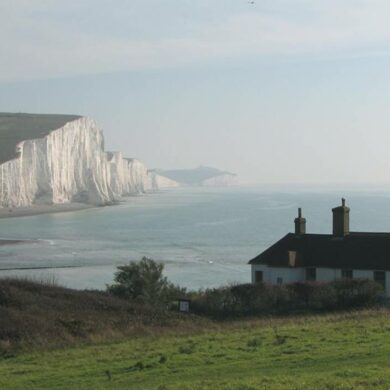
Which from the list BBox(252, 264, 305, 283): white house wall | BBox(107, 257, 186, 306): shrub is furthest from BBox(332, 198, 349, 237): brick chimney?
BBox(107, 257, 186, 306): shrub

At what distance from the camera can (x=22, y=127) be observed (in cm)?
12675

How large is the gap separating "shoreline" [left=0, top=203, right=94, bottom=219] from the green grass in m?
89.5

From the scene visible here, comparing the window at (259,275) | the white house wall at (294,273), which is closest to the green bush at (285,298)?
the white house wall at (294,273)

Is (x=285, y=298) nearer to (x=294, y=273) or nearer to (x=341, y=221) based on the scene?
(x=294, y=273)

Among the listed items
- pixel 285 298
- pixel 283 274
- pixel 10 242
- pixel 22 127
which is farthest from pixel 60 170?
pixel 285 298

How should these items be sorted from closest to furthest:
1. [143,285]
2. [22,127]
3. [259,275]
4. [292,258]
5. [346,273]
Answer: [143,285], [346,273], [292,258], [259,275], [22,127]

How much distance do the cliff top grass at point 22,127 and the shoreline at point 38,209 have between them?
618 centimetres

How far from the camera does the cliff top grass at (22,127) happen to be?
107544 mm

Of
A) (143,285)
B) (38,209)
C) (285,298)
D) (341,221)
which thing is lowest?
(285,298)

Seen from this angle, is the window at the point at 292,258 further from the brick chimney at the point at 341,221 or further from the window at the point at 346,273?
the brick chimney at the point at 341,221

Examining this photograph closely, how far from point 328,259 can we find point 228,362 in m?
14.3

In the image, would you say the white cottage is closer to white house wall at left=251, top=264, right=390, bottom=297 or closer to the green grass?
white house wall at left=251, top=264, right=390, bottom=297

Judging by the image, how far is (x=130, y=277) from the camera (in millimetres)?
22781

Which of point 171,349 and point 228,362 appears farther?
point 171,349
